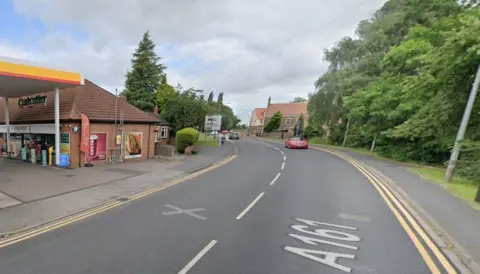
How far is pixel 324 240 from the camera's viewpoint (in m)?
6.05

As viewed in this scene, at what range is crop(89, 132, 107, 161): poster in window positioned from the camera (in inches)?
693

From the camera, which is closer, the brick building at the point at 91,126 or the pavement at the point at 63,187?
the pavement at the point at 63,187

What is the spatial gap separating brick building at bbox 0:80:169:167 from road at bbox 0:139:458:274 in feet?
32.3

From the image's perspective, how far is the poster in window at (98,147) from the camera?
693 inches

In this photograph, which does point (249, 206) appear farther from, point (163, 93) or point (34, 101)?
point (163, 93)

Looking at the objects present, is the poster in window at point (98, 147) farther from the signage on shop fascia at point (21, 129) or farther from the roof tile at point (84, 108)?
the signage on shop fascia at point (21, 129)

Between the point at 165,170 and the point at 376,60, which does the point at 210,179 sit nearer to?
the point at 165,170

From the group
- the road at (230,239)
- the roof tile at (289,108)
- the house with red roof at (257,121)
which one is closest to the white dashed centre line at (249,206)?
the road at (230,239)

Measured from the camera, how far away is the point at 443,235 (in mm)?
6332

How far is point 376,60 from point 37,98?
1194 inches

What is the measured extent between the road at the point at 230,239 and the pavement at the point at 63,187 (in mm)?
1250

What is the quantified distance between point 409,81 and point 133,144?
19075 mm

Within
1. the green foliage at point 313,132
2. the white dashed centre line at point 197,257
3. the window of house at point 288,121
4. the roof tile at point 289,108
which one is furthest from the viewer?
the roof tile at point 289,108

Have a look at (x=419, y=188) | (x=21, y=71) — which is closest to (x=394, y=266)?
(x=419, y=188)
